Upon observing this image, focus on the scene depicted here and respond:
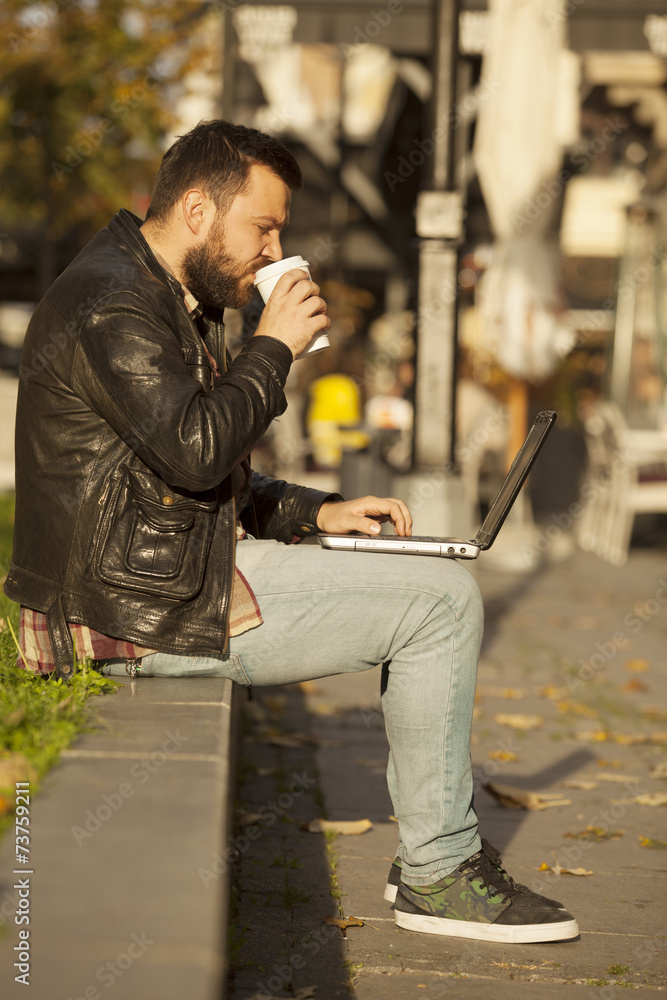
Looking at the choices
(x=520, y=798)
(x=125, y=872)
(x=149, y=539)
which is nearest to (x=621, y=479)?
(x=520, y=798)

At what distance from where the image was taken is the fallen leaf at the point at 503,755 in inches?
180

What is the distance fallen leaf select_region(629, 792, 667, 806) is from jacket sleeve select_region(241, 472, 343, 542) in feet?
5.79

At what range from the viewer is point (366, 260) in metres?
19.1

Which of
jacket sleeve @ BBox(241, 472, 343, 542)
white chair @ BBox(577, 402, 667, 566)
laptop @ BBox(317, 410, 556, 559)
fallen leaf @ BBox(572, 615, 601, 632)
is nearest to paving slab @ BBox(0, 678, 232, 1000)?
laptop @ BBox(317, 410, 556, 559)

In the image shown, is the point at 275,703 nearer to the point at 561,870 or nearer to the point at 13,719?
the point at 561,870

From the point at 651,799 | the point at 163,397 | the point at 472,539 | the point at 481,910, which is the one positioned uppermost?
the point at 163,397

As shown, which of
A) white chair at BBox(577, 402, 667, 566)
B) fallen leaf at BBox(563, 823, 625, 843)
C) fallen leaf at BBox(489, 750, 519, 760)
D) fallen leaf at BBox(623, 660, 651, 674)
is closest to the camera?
fallen leaf at BBox(563, 823, 625, 843)

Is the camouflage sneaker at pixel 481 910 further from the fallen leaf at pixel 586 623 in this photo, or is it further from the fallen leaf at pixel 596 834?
the fallen leaf at pixel 586 623

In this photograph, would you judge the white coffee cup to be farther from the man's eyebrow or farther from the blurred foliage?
the blurred foliage

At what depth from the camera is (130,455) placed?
100.0 inches

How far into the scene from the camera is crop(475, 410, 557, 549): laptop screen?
2.79m

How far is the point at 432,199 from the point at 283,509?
3.81m

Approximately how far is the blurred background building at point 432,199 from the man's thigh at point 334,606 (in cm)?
91

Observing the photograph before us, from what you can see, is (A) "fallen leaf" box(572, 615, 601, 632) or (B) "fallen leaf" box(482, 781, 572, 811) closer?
(B) "fallen leaf" box(482, 781, 572, 811)
